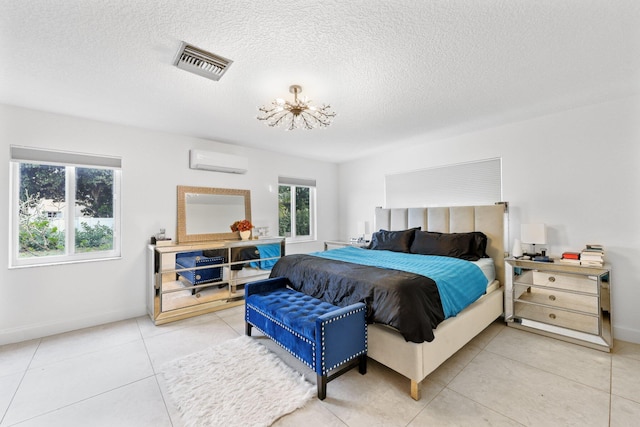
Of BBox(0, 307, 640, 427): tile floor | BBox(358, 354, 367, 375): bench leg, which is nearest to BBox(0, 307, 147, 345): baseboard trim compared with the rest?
BBox(0, 307, 640, 427): tile floor

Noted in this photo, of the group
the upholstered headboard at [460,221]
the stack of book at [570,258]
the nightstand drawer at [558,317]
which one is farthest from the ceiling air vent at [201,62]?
the nightstand drawer at [558,317]

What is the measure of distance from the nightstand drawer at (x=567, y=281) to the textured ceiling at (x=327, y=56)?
1.86m

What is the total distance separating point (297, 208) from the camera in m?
5.35

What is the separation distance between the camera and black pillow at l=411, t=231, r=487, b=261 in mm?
3256

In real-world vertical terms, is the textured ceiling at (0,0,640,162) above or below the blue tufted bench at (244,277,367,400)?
above

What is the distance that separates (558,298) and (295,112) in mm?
3352

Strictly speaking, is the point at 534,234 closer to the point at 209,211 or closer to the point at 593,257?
the point at 593,257

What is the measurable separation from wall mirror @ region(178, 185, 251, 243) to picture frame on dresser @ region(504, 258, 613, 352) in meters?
3.82

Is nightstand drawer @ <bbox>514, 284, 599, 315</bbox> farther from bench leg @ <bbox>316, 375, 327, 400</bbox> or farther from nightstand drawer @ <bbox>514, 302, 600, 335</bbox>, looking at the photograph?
bench leg @ <bbox>316, 375, 327, 400</bbox>

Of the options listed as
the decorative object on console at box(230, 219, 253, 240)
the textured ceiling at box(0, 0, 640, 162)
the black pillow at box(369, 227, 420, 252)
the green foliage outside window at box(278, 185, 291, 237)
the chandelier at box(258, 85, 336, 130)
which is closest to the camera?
Answer: the textured ceiling at box(0, 0, 640, 162)

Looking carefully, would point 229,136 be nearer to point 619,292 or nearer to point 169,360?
point 169,360

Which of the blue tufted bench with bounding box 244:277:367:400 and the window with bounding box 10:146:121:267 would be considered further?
the window with bounding box 10:146:121:267

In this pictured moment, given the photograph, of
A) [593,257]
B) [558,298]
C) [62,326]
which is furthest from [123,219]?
[593,257]

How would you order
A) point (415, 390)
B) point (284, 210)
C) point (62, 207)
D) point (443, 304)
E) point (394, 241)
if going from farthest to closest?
point (284, 210)
point (394, 241)
point (62, 207)
point (443, 304)
point (415, 390)
